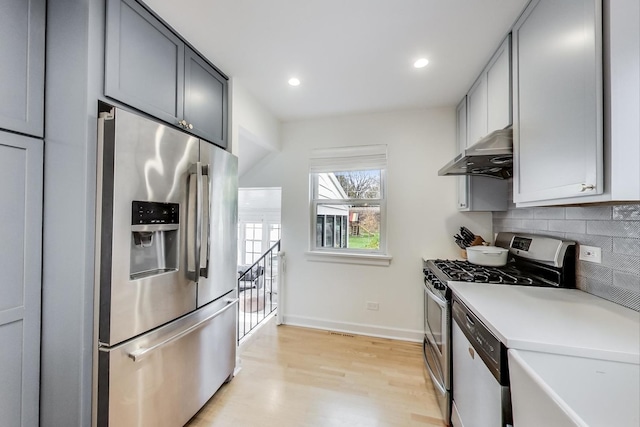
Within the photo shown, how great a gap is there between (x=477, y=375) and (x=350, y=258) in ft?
5.94

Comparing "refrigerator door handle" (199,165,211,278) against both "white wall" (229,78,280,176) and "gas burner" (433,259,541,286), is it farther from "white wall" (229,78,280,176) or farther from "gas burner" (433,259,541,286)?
"gas burner" (433,259,541,286)

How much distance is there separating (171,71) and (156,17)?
28 centimetres

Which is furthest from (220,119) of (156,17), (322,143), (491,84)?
(491,84)

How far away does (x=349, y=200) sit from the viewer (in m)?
3.05

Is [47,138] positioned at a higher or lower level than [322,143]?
lower

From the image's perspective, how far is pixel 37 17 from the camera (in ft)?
3.86

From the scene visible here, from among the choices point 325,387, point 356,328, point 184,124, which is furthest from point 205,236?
point 356,328

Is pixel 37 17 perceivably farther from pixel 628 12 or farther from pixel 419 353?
pixel 419 353

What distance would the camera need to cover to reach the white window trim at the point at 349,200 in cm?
289

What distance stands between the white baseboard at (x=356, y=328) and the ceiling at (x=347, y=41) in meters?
2.45

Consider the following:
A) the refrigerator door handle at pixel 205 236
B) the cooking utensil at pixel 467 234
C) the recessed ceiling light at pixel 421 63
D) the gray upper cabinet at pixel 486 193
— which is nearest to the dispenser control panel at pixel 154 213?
the refrigerator door handle at pixel 205 236

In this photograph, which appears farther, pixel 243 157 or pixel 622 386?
pixel 243 157

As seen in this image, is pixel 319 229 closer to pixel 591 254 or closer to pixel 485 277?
pixel 485 277

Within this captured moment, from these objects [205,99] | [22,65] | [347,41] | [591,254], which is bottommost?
[591,254]
